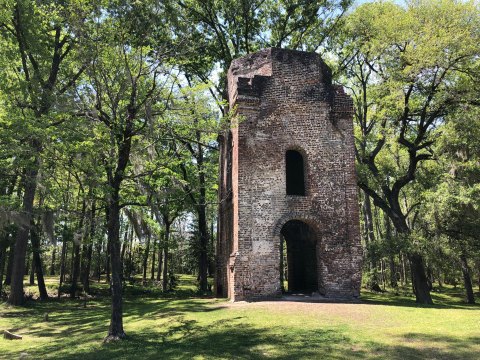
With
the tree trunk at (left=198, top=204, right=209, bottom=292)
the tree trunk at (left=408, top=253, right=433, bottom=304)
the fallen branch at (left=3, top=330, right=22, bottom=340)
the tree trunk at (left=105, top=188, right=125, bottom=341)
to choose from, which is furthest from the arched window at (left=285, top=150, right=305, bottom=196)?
the fallen branch at (left=3, top=330, right=22, bottom=340)

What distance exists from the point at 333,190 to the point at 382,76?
308 inches

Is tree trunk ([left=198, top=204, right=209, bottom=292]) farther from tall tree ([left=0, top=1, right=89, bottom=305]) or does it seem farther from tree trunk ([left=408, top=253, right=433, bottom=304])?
tree trunk ([left=408, top=253, right=433, bottom=304])

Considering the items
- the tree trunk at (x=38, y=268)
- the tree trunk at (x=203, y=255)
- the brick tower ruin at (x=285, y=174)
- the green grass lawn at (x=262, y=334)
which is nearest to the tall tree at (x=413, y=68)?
the brick tower ruin at (x=285, y=174)

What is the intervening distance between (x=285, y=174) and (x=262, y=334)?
686 centimetres

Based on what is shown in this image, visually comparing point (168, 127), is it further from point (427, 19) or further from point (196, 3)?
point (196, 3)

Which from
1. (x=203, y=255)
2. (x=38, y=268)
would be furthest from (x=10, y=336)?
(x=203, y=255)

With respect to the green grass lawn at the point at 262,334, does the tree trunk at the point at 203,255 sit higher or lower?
higher

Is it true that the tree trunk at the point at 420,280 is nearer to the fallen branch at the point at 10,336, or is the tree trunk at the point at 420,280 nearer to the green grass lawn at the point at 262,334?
the green grass lawn at the point at 262,334

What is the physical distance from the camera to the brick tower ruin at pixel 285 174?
1384cm

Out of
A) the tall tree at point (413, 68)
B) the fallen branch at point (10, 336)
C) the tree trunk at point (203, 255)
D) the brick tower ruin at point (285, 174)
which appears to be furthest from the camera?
the tree trunk at point (203, 255)

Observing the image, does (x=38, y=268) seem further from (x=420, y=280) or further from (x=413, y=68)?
(x=413, y=68)

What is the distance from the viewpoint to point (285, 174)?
1459 cm

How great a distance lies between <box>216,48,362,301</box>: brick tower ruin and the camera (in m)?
13.8

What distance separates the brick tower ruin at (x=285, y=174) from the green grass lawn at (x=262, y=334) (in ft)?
6.00
